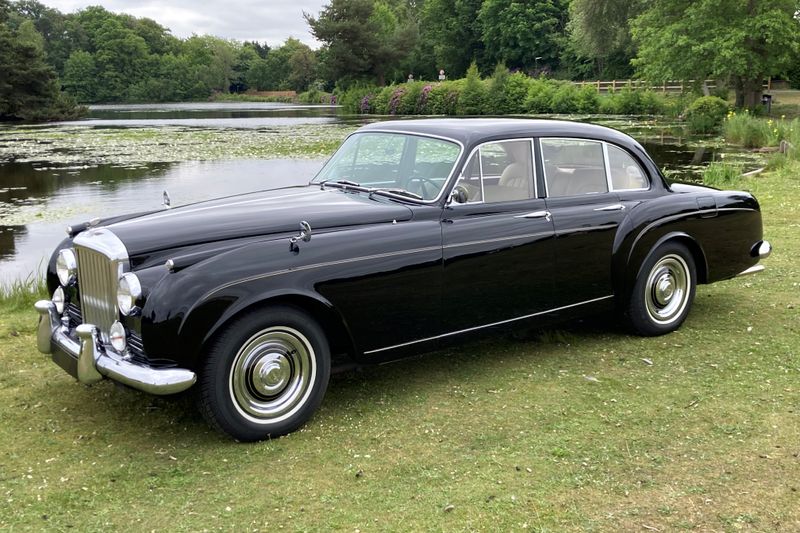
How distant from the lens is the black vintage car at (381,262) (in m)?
3.70

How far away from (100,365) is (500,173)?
2844 mm

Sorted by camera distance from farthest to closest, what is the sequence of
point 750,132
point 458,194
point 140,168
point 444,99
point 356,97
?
point 356,97 → point 444,99 → point 750,132 → point 140,168 → point 458,194

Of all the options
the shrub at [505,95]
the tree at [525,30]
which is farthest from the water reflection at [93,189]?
the tree at [525,30]

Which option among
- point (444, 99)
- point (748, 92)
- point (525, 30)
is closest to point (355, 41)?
point (525, 30)

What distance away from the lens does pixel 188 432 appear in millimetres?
4051

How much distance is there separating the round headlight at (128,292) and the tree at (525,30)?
7699cm

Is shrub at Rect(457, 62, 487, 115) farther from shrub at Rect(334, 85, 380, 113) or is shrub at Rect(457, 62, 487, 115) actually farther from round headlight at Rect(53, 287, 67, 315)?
round headlight at Rect(53, 287, 67, 315)

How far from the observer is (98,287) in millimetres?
3984

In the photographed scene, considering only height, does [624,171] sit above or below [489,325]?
above

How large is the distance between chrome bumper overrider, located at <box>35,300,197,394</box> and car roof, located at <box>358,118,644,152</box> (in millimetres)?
2421

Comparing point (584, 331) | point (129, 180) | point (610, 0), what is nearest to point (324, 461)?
point (584, 331)

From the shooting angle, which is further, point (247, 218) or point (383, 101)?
point (383, 101)

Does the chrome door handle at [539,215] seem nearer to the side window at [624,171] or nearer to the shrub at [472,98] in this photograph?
the side window at [624,171]

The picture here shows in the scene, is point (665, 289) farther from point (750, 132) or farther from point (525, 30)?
point (525, 30)
